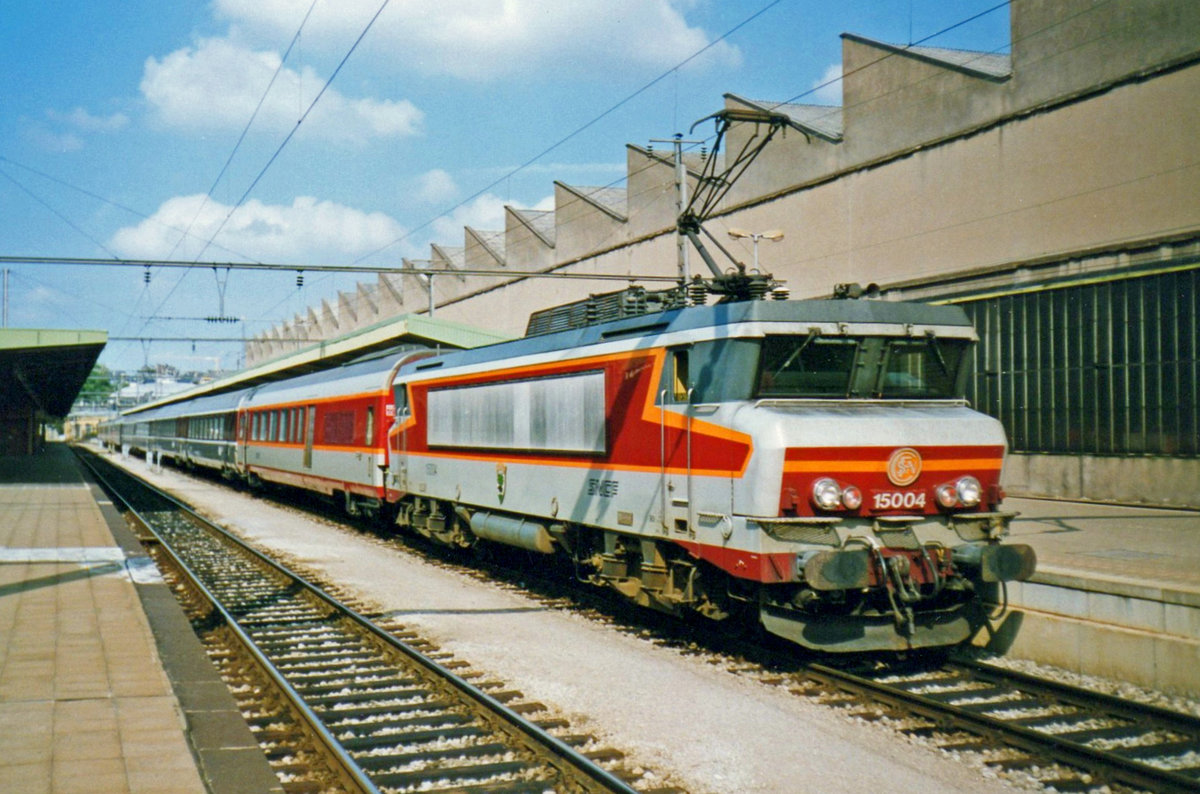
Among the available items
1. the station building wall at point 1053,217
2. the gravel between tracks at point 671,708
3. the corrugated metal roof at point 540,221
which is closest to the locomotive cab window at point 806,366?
the gravel between tracks at point 671,708

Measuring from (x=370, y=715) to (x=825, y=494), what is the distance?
152 inches

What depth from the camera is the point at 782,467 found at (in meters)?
7.92

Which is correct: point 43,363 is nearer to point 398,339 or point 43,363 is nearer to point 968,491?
point 398,339

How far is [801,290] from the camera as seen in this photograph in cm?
2458

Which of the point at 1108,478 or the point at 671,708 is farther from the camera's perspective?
the point at 1108,478

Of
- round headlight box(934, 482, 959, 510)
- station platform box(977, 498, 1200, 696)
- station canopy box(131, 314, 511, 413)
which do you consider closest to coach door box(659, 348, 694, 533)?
round headlight box(934, 482, 959, 510)

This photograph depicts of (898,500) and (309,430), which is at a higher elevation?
(309,430)

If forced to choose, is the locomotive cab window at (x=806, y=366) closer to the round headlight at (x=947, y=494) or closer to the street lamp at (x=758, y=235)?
the round headlight at (x=947, y=494)

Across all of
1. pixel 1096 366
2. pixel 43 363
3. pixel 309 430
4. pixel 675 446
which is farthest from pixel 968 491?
pixel 43 363

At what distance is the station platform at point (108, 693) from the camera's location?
545 cm

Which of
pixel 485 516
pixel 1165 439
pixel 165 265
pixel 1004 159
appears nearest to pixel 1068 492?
pixel 1165 439

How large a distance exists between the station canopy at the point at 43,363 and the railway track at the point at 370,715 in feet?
48.3

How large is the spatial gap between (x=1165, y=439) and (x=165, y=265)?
17.3 m

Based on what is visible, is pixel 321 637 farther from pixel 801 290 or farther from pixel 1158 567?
pixel 801 290
